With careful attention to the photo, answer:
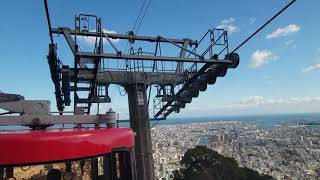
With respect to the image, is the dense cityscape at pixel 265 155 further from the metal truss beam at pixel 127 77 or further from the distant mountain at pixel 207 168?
the metal truss beam at pixel 127 77

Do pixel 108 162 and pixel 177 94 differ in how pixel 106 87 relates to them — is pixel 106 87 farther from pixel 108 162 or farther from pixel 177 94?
pixel 108 162

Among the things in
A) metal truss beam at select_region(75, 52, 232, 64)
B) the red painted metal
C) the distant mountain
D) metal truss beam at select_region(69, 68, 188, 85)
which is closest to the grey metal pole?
metal truss beam at select_region(69, 68, 188, 85)

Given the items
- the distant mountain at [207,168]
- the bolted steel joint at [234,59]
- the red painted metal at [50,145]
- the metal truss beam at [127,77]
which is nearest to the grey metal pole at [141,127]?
the metal truss beam at [127,77]

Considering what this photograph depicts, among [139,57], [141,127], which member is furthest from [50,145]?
[141,127]

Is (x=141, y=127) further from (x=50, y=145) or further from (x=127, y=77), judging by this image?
(x=50, y=145)

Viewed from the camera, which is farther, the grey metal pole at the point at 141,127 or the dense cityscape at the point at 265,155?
the dense cityscape at the point at 265,155
